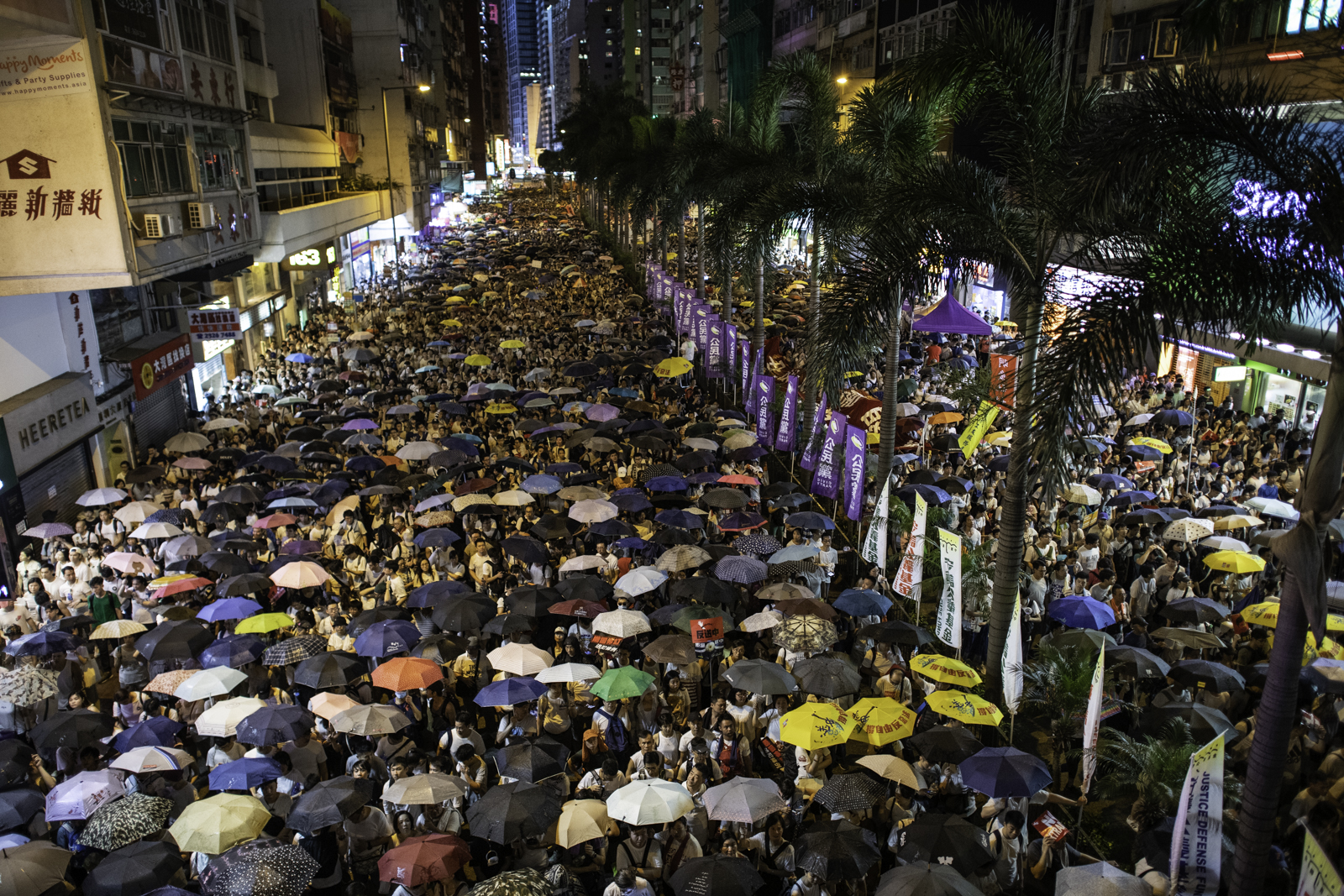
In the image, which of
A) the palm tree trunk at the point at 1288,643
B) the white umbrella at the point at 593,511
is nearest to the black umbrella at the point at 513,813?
the palm tree trunk at the point at 1288,643

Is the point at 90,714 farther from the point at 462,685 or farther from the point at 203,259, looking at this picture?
the point at 203,259

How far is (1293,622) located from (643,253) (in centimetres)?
4682

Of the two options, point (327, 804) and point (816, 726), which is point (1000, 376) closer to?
point (816, 726)

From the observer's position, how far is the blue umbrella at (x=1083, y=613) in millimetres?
11344

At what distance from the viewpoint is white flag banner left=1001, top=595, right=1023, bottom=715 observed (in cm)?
981

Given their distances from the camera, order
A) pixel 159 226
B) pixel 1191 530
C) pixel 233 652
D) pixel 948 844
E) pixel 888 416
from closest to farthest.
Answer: pixel 948 844 → pixel 233 652 → pixel 1191 530 → pixel 888 416 → pixel 159 226

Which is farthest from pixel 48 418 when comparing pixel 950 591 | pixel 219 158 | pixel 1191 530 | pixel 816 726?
pixel 1191 530

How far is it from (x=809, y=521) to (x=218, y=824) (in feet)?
28.7

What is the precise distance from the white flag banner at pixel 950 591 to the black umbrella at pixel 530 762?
4.62 m

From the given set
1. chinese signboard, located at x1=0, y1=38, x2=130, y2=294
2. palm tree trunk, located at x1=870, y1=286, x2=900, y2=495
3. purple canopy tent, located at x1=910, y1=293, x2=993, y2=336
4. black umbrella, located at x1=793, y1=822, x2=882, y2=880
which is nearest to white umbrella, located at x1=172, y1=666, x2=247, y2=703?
black umbrella, located at x1=793, y1=822, x2=882, y2=880

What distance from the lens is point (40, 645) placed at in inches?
444

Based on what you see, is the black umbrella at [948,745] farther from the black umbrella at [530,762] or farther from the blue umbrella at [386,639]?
the blue umbrella at [386,639]

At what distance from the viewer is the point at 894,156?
48.4 feet

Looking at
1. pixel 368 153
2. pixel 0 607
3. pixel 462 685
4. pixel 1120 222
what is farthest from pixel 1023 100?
pixel 368 153
